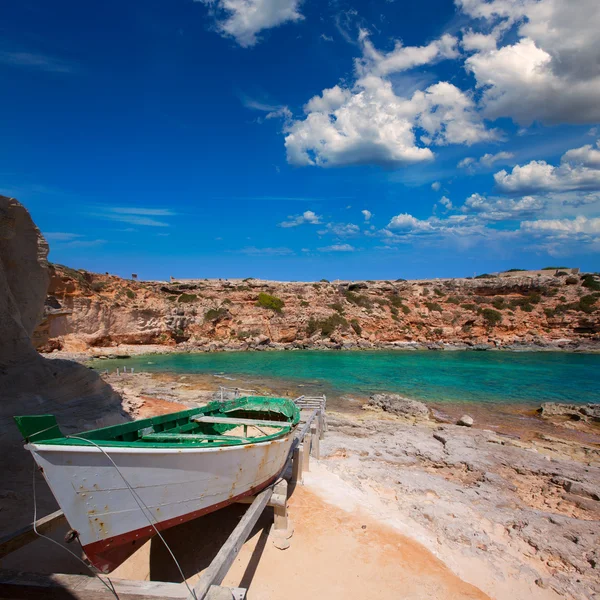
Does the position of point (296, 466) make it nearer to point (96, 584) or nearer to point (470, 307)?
point (96, 584)

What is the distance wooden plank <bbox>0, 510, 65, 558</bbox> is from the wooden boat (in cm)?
75

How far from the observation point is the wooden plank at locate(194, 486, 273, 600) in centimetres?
327

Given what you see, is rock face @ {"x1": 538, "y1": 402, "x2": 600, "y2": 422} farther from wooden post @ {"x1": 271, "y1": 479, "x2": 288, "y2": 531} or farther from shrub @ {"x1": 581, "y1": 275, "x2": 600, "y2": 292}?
shrub @ {"x1": 581, "y1": 275, "x2": 600, "y2": 292}

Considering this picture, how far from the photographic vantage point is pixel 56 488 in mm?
3359

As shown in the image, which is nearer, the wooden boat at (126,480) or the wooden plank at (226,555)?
the wooden plank at (226,555)

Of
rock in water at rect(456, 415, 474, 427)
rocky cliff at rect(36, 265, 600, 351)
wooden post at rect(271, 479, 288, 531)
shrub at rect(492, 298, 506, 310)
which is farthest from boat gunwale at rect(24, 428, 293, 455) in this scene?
shrub at rect(492, 298, 506, 310)

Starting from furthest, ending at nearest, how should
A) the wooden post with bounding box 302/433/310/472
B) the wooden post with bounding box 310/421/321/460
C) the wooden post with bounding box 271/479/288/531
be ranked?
1. the wooden post with bounding box 310/421/321/460
2. the wooden post with bounding box 302/433/310/472
3. the wooden post with bounding box 271/479/288/531

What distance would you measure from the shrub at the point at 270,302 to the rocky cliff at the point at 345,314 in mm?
129

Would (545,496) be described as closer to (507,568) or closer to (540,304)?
(507,568)

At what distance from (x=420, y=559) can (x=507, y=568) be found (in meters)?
1.37

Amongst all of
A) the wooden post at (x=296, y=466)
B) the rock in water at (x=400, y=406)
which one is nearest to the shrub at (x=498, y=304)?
the rock in water at (x=400, y=406)

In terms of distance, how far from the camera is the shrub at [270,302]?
153 feet

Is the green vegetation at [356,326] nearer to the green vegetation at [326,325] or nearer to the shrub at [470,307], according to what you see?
the green vegetation at [326,325]

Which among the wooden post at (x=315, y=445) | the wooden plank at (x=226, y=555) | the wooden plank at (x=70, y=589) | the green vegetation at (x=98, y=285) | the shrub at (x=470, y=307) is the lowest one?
the wooden post at (x=315, y=445)
